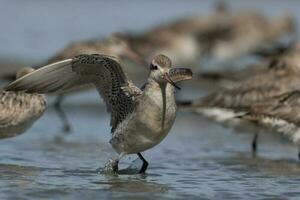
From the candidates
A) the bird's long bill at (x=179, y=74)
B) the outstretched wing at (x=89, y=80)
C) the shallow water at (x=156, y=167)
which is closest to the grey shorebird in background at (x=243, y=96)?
the shallow water at (x=156, y=167)

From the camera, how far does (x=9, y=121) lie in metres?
10.4

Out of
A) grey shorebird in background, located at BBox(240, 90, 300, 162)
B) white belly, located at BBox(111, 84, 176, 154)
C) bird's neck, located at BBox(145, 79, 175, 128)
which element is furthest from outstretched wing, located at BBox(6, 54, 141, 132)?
grey shorebird in background, located at BBox(240, 90, 300, 162)

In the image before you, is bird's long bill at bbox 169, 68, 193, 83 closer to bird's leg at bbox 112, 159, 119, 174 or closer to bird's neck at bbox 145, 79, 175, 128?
bird's neck at bbox 145, 79, 175, 128

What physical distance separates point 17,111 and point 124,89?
64.4 inches

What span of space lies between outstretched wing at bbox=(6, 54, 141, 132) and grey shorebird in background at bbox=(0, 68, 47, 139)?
2.71 ft

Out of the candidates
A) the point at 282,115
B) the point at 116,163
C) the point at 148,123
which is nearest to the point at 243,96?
the point at 282,115

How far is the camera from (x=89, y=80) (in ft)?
31.7

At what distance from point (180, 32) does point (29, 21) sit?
497 centimetres

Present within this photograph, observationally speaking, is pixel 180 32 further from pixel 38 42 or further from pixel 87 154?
pixel 87 154

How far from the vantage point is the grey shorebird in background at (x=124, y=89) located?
884cm

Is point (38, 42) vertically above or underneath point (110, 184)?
above

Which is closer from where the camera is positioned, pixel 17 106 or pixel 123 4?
pixel 17 106

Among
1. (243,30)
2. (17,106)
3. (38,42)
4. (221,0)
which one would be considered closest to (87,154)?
(17,106)

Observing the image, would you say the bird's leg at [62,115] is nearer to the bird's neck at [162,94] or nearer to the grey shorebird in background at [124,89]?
the grey shorebird in background at [124,89]
